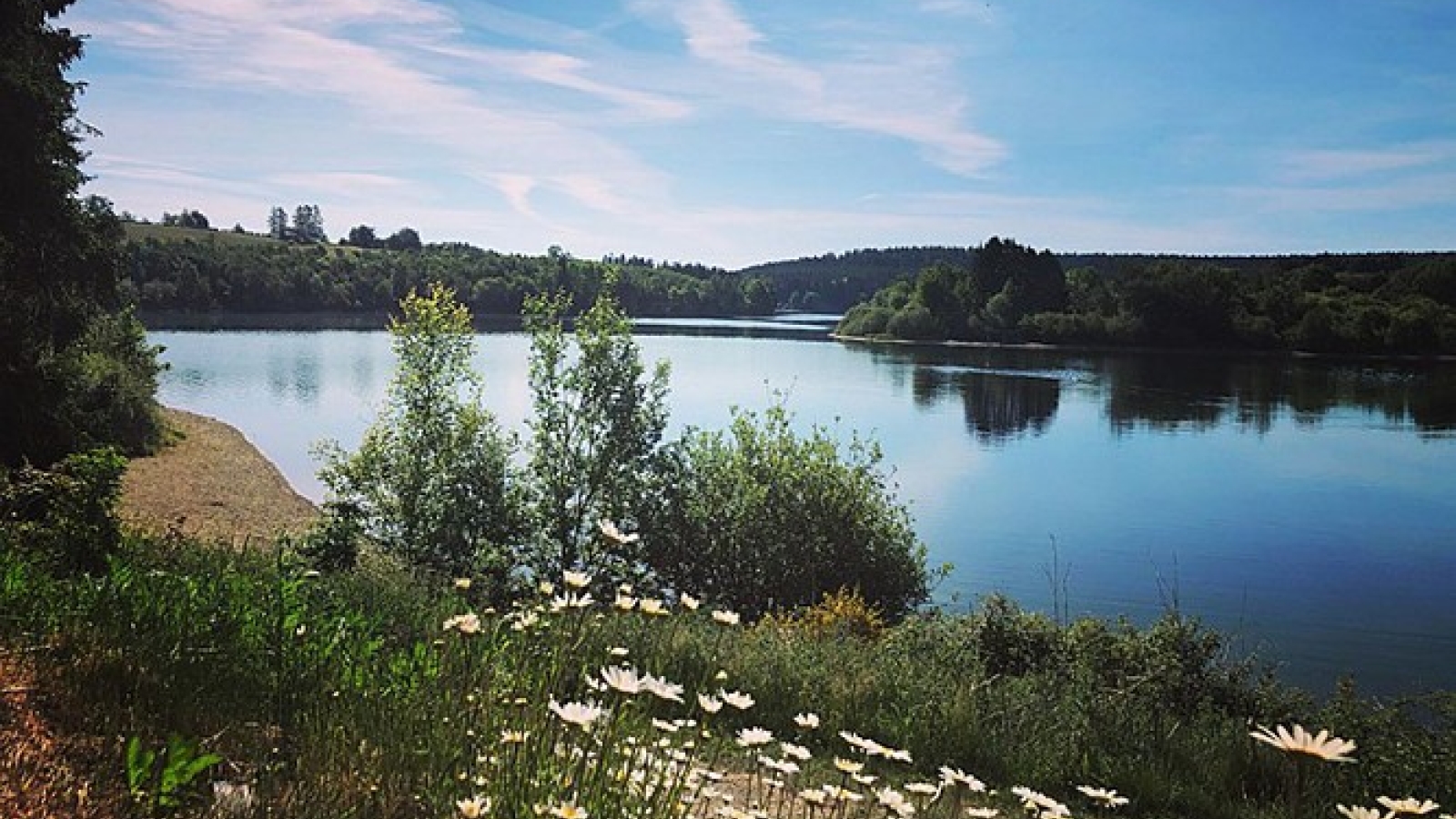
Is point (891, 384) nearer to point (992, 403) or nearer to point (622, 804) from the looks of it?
point (992, 403)

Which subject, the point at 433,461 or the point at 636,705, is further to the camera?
the point at 433,461

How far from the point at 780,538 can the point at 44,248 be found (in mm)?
12605

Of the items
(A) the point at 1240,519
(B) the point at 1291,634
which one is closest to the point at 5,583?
(B) the point at 1291,634

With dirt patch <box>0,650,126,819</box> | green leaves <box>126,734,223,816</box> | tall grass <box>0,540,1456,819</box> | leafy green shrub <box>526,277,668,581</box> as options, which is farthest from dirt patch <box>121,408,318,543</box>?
green leaves <box>126,734,223,816</box>

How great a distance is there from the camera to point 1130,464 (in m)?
33.1

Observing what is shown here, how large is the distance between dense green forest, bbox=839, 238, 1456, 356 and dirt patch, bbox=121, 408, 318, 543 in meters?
75.1

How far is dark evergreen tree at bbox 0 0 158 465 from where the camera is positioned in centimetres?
1616

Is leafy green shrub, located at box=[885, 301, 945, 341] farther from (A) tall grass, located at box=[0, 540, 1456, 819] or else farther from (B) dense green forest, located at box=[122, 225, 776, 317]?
(A) tall grass, located at box=[0, 540, 1456, 819]

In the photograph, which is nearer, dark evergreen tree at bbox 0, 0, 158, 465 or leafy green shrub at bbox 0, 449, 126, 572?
leafy green shrub at bbox 0, 449, 126, 572

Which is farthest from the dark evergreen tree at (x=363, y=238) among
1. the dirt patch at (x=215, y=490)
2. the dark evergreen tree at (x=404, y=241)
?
the dirt patch at (x=215, y=490)

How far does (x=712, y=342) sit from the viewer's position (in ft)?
267

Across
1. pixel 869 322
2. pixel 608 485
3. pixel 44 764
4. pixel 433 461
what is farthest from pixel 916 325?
pixel 44 764

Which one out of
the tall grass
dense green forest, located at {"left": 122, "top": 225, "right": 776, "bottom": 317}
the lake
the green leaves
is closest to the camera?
the green leaves

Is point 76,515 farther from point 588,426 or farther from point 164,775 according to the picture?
point 588,426
